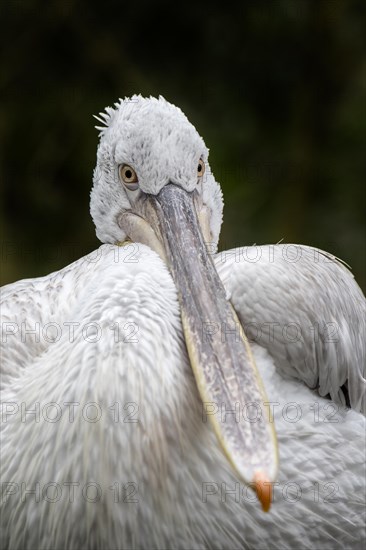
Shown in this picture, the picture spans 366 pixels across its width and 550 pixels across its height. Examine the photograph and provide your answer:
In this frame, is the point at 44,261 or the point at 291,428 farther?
the point at 44,261

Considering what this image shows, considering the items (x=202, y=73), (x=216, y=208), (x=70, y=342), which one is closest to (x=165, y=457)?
(x=70, y=342)

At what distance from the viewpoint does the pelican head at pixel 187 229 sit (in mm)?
1887

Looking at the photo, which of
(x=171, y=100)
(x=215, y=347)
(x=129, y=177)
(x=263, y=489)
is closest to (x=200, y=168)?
(x=129, y=177)

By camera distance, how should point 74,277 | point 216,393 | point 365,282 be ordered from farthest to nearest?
point 365,282 < point 74,277 < point 216,393

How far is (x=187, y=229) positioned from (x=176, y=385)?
49 cm

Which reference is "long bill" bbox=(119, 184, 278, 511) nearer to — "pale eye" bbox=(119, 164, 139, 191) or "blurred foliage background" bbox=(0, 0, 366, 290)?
"pale eye" bbox=(119, 164, 139, 191)

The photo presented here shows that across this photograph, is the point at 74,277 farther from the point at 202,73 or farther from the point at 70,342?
the point at 202,73

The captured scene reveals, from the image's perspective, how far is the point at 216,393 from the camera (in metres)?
1.96

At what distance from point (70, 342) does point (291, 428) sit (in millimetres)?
600

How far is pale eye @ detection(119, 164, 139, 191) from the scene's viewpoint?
8.27 feet

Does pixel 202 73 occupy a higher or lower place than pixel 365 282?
higher

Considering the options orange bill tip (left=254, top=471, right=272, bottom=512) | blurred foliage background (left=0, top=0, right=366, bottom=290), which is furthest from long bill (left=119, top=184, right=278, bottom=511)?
blurred foliage background (left=0, top=0, right=366, bottom=290)

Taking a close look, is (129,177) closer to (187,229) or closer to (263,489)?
(187,229)

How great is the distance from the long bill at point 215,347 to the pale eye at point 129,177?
2.5 inches
